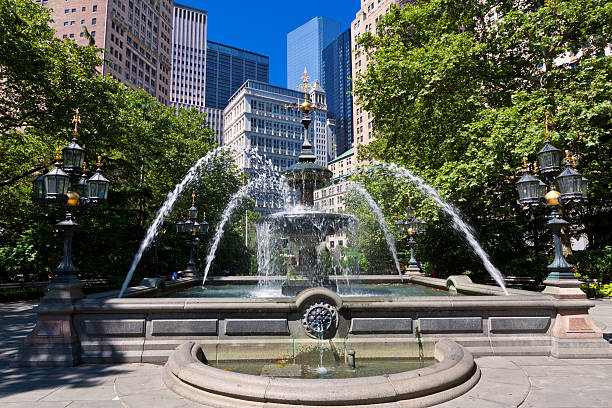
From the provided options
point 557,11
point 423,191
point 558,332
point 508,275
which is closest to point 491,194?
point 423,191

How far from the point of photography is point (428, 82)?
1911 centimetres

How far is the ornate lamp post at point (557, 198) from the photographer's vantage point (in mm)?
7422

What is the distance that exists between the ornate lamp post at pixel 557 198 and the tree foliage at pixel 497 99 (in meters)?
6.68

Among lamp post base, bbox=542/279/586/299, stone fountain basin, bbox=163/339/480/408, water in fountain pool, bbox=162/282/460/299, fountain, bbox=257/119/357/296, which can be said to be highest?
fountain, bbox=257/119/357/296

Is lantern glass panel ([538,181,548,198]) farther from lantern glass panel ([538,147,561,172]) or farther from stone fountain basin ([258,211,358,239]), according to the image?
stone fountain basin ([258,211,358,239])

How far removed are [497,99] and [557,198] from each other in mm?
13195

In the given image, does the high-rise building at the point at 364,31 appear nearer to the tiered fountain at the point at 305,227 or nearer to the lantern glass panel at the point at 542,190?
the tiered fountain at the point at 305,227

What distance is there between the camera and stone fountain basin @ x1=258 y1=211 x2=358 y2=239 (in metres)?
10.2

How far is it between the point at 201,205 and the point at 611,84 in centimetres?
2690

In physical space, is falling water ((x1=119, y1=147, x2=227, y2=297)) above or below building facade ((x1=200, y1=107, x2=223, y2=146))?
below

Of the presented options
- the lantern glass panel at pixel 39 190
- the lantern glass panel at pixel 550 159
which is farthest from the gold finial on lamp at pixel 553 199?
the lantern glass panel at pixel 39 190

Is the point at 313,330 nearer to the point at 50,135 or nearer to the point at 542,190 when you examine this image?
the point at 542,190

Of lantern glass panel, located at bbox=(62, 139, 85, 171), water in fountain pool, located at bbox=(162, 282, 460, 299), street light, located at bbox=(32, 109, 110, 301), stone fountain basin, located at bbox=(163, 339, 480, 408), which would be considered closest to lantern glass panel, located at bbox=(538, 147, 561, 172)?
water in fountain pool, located at bbox=(162, 282, 460, 299)

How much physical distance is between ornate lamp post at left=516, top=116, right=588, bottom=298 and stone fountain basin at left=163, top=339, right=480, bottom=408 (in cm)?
361
